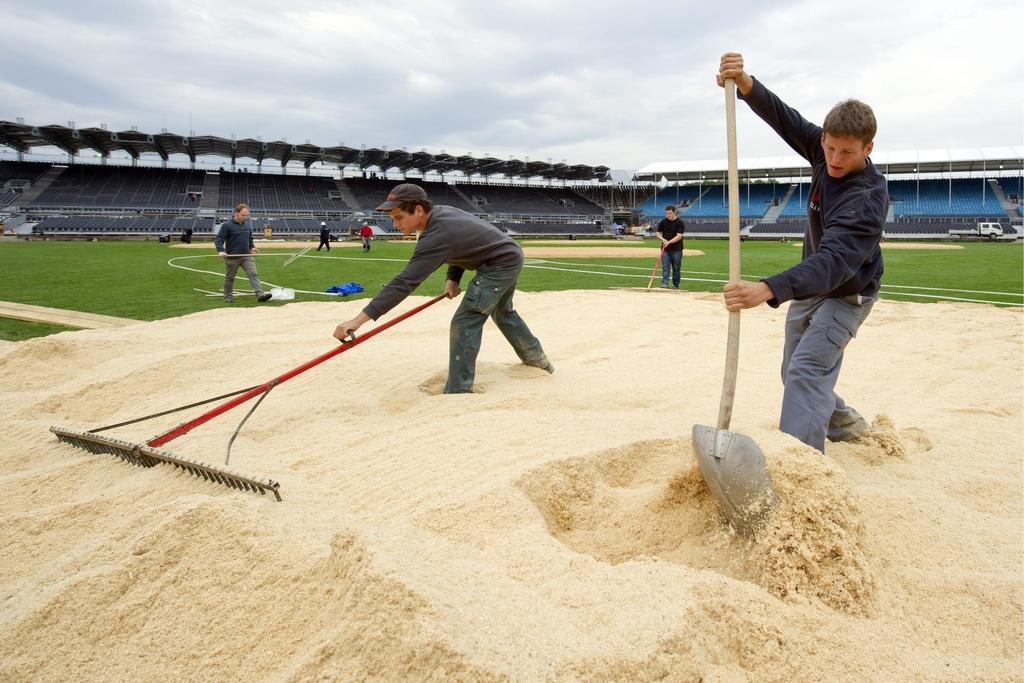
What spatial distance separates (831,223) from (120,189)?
56.6 metres

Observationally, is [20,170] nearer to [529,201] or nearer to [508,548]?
[529,201]

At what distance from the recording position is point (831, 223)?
2.93 metres

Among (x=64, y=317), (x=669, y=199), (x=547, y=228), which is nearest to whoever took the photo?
(x=64, y=317)

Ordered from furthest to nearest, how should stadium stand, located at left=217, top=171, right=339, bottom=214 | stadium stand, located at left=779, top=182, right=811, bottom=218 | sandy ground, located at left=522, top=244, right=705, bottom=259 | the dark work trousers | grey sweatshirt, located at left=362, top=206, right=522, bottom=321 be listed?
stadium stand, located at left=779, top=182, right=811, bottom=218, stadium stand, located at left=217, top=171, right=339, bottom=214, sandy ground, located at left=522, top=244, right=705, bottom=259, the dark work trousers, grey sweatshirt, located at left=362, top=206, right=522, bottom=321

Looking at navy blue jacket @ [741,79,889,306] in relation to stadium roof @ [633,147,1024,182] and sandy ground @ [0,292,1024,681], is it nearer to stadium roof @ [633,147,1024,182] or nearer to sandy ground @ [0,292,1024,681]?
sandy ground @ [0,292,1024,681]

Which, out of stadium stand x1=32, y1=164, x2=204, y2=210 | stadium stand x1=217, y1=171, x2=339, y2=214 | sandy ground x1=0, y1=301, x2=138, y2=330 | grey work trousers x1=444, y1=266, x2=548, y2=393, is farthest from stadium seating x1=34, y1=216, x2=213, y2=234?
grey work trousers x1=444, y1=266, x2=548, y2=393

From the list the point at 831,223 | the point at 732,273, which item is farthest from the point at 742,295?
the point at 831,223

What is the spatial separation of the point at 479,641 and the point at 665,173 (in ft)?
212

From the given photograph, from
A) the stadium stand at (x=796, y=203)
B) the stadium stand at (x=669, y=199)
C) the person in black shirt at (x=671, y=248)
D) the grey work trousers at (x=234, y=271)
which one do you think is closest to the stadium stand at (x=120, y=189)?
the stadium stand at (x=669, y=199)

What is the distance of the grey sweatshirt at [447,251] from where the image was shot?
4.29 metres

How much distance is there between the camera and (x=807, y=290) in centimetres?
268

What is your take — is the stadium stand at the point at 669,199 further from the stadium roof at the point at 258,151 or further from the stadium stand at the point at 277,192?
the stadium stand at the point at 277,192

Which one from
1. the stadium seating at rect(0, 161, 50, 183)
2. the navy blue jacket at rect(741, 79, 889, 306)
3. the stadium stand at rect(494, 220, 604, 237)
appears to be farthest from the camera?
the stadium stand at rect(494, 220, 604, 237)

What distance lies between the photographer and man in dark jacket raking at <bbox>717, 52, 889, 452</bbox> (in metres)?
2.72
